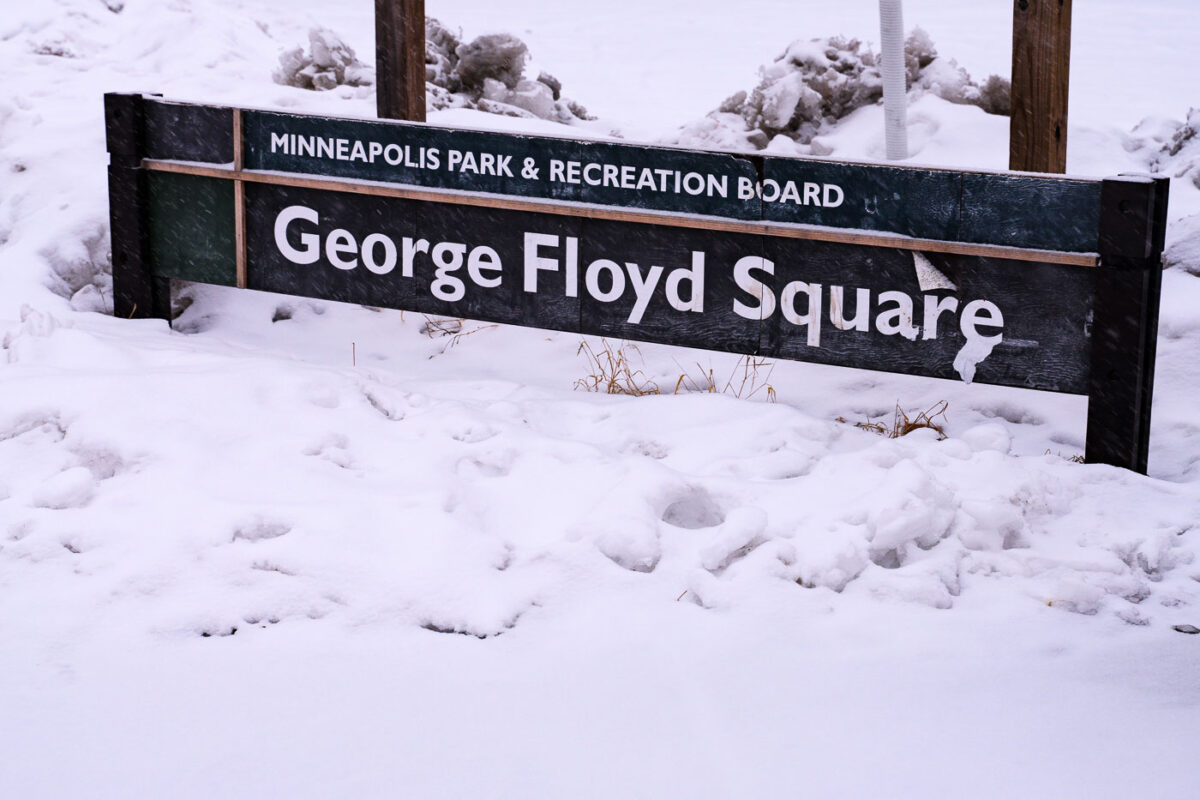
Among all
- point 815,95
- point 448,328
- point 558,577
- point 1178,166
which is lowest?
point 558,577

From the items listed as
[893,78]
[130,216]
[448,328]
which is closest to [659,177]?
[448,328]

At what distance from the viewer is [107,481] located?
159 inches

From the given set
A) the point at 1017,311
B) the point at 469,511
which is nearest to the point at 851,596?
the point at 469,511

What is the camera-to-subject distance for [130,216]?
20.1ft

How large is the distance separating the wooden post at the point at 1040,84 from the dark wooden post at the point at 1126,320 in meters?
0.99

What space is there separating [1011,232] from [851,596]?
1790 millimetres

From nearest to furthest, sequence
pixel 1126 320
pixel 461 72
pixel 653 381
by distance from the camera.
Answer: pixel 1126 320
pixel 653 381
pixel 461 72

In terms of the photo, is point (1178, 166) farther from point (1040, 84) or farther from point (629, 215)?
point (629, 215)

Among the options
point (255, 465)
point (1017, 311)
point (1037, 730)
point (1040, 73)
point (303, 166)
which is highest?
point (1040, 73)

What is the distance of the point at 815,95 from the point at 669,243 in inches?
153

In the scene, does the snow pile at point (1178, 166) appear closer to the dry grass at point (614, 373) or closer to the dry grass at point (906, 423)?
the dry grass at point (906, 423)

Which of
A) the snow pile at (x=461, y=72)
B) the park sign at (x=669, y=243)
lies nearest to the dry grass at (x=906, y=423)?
the park sign at (x=669, y=243)

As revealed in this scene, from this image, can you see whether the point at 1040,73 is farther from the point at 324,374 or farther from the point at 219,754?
the point at 219,754

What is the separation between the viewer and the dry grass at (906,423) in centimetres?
505
